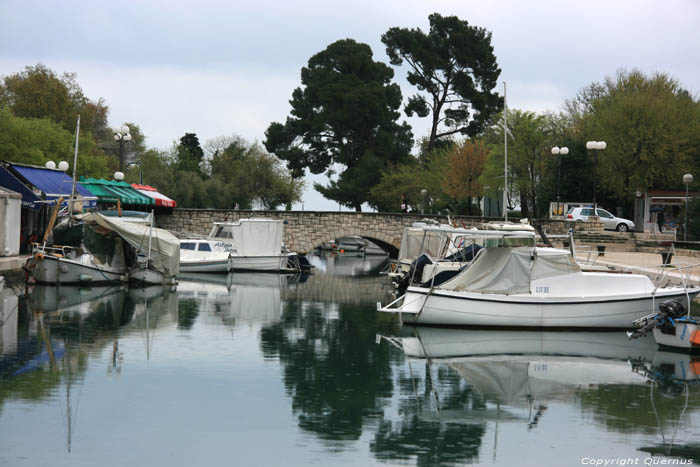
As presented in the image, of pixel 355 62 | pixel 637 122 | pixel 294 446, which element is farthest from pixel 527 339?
pixel 355 62

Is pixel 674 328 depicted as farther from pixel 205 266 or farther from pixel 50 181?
pixel 50 181

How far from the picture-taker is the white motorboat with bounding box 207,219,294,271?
43.7 m

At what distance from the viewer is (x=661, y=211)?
169ft

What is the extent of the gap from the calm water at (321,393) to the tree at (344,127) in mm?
39635

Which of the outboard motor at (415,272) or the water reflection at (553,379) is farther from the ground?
the outboard motor at (415,272)

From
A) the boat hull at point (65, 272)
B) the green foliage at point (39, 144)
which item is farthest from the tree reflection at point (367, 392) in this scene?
the green foliage at point (39, 144)

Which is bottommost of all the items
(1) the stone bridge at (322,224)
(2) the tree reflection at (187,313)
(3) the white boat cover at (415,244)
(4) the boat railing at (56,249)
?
(2) the tree reflection at (187,313)

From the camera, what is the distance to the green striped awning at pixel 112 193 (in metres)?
43.7

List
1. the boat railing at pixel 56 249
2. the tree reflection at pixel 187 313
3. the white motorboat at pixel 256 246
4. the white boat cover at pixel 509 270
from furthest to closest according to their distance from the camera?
the white motorboat at pixel 256 246 → the boat railing at pixel 56 249 → the tree reflection at pixel 187 313 → the white boat cover at pixel 509 270

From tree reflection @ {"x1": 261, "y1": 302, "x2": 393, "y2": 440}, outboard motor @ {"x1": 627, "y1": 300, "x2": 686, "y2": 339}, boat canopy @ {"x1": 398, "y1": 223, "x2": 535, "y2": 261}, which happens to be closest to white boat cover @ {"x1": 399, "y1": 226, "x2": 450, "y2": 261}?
boat canopy @ {"x1": 398, "y1": 223, "x2": 535, "y2": 261}

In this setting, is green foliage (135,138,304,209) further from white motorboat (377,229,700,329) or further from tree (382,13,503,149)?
white motorboat (377,229,700,329)

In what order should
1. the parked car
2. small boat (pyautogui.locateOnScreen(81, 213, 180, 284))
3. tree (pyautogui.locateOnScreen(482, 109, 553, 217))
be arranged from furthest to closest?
tree (pyautogui.locateOnScreen(482, 109, 553, 217)) < the parked car < small boat (pyautogui.locateOnScreen(81, 213, 180, 284))

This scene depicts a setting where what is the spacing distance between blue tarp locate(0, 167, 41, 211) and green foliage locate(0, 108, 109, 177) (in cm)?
1173

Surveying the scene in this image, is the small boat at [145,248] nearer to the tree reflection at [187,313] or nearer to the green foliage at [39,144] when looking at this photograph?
the tree reflection at [187,313]
